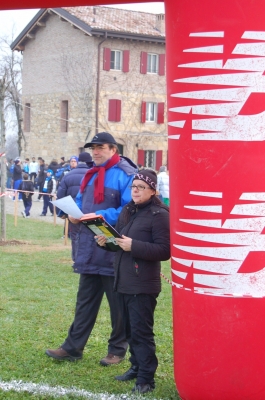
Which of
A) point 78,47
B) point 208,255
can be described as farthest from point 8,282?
point 78,47

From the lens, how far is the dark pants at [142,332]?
17.3 feet

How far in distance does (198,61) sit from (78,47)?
35.8 m

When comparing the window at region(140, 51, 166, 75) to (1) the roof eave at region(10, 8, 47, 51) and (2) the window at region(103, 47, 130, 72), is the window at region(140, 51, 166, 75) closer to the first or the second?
(2) the window at region(103, 47, 130, 72)

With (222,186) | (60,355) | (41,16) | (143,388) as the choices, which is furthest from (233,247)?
(41,16)

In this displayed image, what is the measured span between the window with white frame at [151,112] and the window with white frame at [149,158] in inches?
72.3

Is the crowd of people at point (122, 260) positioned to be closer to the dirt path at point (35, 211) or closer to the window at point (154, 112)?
the dirt path at point (35, 211)

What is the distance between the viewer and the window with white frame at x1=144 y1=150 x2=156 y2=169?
4064cm

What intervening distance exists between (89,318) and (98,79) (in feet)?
109

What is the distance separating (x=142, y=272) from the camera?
17.3 feet

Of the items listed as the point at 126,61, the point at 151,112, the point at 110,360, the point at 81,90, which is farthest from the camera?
the point at 151,112

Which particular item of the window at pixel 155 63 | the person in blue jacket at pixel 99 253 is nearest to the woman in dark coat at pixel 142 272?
the person in blue jacket at pixel 99 253

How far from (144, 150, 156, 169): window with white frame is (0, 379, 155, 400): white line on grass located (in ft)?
116

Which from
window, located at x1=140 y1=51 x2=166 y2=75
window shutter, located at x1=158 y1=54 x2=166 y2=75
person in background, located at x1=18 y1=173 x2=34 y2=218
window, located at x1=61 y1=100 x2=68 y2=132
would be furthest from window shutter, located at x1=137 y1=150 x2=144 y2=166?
person in background, located at x1=18 y1=173 x2=34 y2=218

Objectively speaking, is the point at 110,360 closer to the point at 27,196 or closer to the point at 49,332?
the point at 49,332
